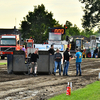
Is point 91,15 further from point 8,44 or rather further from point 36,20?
point 8,44

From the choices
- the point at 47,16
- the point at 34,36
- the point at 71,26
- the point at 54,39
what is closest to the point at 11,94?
the point at 54,39

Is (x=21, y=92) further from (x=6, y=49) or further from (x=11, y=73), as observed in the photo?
(x=6, y=49)

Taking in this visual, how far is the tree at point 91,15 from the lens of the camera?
81375 mm

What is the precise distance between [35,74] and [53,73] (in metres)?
2.21

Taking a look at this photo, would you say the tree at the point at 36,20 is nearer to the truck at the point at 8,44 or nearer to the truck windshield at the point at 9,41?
the truck at the point at 8,44

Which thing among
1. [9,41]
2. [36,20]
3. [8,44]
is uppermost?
[36,20]

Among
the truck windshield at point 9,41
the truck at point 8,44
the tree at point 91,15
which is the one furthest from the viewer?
the tree at point 91,15

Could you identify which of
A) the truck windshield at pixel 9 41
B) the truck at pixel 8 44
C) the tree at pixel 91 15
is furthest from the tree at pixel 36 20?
the truck windshield at pixel 9 41

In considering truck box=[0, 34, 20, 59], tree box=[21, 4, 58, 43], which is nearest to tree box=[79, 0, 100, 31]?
tree box=[21, 4, 58, 43]

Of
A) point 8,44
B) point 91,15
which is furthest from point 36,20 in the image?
point 8,44

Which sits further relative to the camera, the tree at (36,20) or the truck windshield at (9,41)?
the tree at (36,20)

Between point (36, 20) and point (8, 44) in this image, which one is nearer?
point (8, 44)

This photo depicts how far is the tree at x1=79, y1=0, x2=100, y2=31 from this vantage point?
81.4 meters

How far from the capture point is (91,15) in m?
82.7
